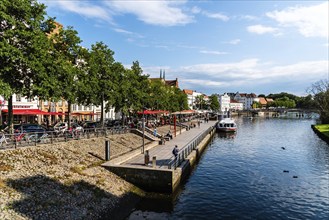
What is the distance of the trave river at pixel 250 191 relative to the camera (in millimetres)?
21297

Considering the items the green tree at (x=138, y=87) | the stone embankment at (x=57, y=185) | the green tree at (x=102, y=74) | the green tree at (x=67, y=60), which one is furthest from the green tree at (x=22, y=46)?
the green tree at (x=138, y=87)

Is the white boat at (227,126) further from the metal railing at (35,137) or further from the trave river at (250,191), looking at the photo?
the metal railing at (35,137)

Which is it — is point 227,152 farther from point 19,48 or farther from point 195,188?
point 19,48

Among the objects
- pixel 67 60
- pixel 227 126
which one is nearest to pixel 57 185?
pixel 67 60

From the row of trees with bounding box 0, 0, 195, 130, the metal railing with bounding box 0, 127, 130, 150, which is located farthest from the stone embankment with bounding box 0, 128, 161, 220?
the row of trees with bounding box 0, 0, 195, 130

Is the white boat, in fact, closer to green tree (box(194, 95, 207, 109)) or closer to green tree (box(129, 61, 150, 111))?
green tree (box(129, 61, 150, 111))

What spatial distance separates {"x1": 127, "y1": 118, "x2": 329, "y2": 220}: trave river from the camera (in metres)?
21.3

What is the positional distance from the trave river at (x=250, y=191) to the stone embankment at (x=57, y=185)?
282 centimetres

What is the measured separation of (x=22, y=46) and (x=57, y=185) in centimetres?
1430

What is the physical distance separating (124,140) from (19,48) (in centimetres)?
1837

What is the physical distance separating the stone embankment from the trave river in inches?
111

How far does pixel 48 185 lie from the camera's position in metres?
19.7

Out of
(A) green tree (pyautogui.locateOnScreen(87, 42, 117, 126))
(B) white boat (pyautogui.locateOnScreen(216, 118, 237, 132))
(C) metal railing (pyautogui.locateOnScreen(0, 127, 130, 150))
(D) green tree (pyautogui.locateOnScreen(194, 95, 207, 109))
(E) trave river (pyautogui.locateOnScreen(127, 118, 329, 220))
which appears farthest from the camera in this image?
(D) green tree (pyautogui.locateOnScreen(194, 95, 207, 109))

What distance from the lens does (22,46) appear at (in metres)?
26.6
